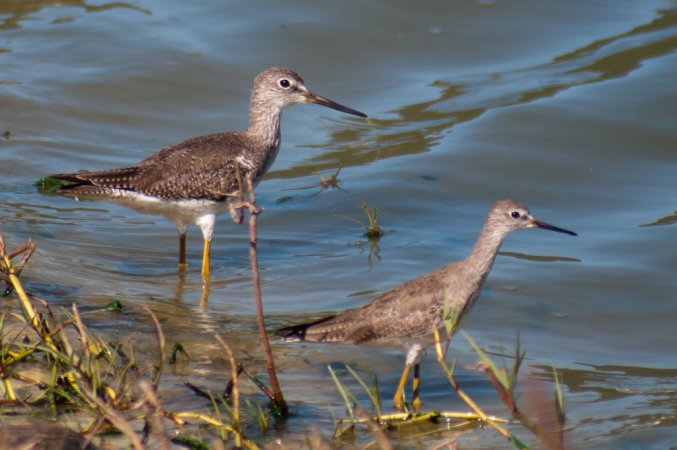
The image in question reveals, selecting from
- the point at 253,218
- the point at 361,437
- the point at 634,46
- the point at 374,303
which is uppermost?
the point at 634,46

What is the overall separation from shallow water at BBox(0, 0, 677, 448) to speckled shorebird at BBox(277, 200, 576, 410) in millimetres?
280

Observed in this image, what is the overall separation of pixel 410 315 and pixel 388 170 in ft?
15.0

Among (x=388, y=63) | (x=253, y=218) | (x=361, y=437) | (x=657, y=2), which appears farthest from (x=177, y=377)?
(x=657, y=2)

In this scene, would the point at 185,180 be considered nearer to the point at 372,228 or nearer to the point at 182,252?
the point at 182,252

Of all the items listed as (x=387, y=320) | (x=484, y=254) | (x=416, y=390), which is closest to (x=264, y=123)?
(x=484, y=254)

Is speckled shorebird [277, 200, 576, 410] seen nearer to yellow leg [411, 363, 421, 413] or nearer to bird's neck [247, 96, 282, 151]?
yellow leg [411, 363, 421, 413]

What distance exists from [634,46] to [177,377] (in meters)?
8.48

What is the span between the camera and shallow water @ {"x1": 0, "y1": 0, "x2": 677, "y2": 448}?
22.2 feet

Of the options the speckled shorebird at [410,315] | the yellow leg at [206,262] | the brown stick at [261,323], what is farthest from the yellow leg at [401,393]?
the yellow leg at [206,262]

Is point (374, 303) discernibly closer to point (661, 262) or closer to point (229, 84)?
point (661, 262)

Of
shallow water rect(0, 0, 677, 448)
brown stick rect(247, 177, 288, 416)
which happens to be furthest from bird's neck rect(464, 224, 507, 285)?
brown stick rect(247, 177, 288, 416)

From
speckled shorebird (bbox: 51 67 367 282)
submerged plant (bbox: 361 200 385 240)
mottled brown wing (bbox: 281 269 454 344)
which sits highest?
speckled shorebird (bbox: 51 67 367 282)

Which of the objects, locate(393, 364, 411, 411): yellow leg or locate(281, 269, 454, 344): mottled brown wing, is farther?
locate(281, 269, 454, 344): mottled brown wing

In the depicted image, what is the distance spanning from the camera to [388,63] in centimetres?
1280
